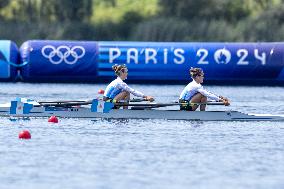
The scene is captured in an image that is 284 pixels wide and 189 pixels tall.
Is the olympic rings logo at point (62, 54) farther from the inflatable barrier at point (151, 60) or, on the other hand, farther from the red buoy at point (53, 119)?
the red buoy at point (53, 119)

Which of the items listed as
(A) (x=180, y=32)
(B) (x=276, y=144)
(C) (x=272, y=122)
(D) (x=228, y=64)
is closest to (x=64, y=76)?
(D) (x=228, y=64)

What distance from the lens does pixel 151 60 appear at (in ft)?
164

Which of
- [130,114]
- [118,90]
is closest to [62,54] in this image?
[118,90]

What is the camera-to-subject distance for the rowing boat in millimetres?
30266

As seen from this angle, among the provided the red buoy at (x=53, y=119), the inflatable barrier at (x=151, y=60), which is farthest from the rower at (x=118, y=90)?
the inflatable barrier at (x=151, y=60)

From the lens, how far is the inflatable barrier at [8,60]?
163 ft

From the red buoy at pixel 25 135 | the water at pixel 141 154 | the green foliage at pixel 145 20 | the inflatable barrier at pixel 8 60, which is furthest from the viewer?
the green foliage at pixel 145 20

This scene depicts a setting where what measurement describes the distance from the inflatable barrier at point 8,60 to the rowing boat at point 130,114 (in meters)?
19.3

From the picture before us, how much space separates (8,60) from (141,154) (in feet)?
90.6

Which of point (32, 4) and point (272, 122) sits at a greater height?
point (32, 4)

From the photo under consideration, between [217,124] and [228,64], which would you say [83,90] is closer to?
[228,64]

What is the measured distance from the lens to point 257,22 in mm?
69062

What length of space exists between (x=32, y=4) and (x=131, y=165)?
62.2 meters

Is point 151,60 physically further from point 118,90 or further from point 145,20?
point 145,20
